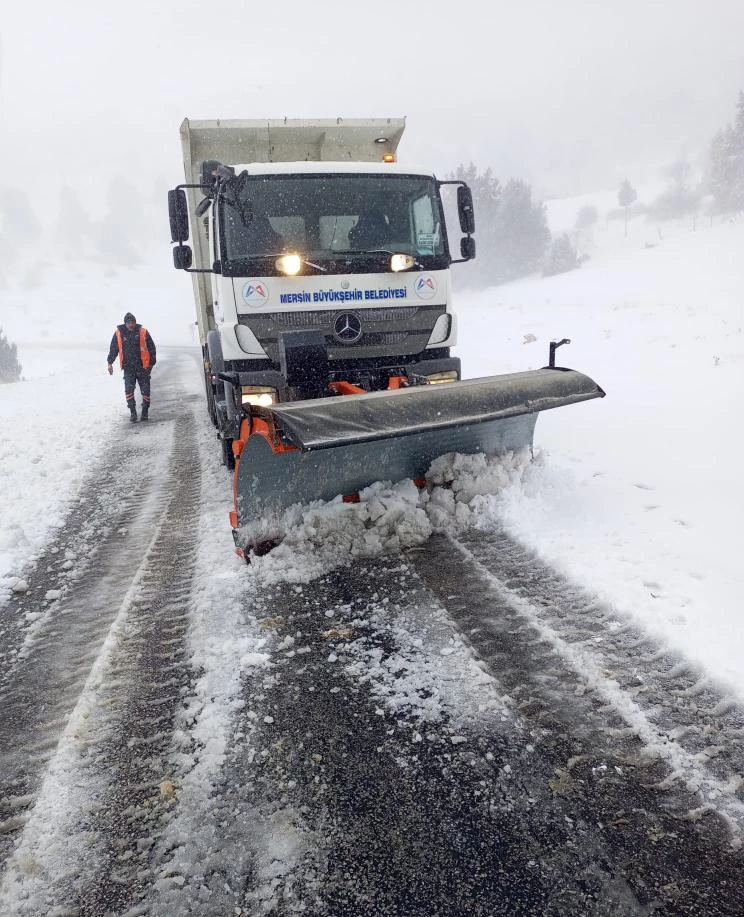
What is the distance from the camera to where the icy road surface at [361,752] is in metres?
1.56

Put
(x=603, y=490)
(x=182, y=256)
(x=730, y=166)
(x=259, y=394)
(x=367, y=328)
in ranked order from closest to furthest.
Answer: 1. (x=259, y=394)
2. (x=603, y=490)
3. (x=367, y=328)
4. (x=182, y=256)
5. (x=730, y=166)

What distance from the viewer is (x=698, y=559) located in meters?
3.32

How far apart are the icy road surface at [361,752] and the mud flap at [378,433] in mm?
624

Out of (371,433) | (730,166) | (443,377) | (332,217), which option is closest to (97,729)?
(371,433)

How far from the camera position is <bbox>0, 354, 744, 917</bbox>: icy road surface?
1.56 meters

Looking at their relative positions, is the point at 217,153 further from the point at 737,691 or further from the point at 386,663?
the point at 737,691

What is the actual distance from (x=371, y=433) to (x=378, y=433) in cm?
4

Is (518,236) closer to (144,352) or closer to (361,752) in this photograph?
(144,352)

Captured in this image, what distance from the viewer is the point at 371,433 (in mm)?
3094

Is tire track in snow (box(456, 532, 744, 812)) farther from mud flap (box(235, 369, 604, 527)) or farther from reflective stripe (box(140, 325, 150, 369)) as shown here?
reflective stripe (box(140, 325, 150, 369))

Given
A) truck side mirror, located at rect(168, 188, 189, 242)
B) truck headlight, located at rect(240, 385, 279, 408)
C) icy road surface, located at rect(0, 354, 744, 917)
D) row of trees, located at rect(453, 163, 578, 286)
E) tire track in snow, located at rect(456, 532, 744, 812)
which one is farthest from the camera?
row of trees, located at rect(453, 163, 578, 286)

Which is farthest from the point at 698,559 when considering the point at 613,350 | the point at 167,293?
the point at 167,293

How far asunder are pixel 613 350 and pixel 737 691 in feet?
35.3

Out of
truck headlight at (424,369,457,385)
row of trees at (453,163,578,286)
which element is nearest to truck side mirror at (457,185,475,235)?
truck headlight at (424,369,457,385)
